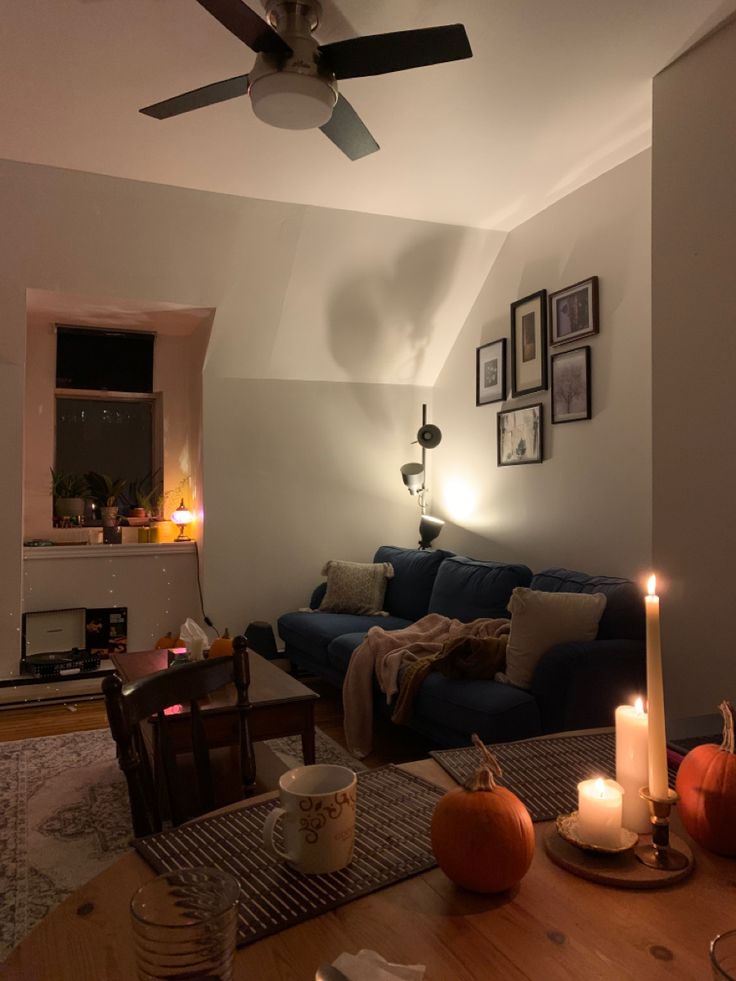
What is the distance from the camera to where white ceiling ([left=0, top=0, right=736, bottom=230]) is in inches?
100

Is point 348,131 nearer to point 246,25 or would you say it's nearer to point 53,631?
point 246,25

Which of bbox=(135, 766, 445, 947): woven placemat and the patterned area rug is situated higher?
bbox=(135, 766, 445, 947): woven placemat

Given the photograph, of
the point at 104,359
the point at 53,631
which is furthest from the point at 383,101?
the point at 53,631

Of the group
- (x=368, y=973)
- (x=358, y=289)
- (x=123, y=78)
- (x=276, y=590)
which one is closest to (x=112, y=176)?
(x=123, y=78)

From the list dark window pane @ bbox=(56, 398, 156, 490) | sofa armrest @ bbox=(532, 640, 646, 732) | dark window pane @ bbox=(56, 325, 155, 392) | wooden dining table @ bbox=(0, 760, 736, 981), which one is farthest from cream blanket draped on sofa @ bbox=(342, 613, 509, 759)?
dark window pane @ bbox=(56, 325, 155, 392)

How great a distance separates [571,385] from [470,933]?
11.4ft

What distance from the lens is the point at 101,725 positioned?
4027 millimetres

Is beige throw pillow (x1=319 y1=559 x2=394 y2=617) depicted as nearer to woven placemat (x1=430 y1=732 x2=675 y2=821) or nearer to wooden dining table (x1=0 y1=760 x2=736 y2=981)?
woven placemat (x1=430 y1=732 x2=675 y2=821)

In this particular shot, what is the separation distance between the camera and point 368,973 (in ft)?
2.16

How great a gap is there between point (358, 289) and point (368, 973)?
4.49 metres

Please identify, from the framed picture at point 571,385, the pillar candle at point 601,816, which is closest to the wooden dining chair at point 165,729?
the pillar candle at point 601,816

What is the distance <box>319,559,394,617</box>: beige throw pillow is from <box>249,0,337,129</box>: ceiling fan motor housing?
2942 mm

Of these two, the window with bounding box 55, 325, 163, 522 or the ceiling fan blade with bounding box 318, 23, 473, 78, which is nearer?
the ceiling fan blade with bounding box 318, 23, 473, 78

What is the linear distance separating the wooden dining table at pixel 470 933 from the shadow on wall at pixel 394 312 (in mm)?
4285
